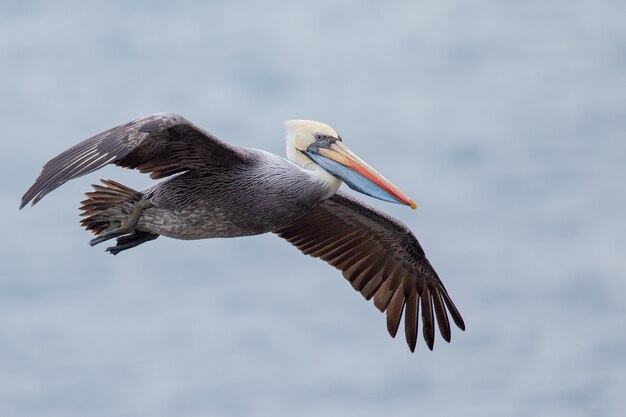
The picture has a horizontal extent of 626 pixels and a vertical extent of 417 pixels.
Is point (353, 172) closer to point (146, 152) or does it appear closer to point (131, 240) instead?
point (146, 152)

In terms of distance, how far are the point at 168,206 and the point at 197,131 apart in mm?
1011

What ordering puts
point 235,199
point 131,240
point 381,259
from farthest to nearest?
point 381,259
point 131,240
point 235,199

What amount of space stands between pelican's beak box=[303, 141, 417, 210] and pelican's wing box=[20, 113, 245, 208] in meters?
0.86

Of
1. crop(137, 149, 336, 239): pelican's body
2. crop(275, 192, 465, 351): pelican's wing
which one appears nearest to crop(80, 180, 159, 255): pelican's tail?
crop(137, 149, 336, 239): pelican's body

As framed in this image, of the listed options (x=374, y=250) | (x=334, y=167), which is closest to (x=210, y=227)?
(x=334, y=167)

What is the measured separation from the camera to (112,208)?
41.3ft

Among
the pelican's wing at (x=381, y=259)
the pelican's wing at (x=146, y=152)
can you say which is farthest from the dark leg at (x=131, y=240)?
the pelican's wing at (x=381, y=259)

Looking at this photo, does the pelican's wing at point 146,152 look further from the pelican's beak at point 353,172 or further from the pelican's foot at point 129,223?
the pelican's beak at point 353,172

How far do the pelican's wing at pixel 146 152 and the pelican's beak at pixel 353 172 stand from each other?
0.86m

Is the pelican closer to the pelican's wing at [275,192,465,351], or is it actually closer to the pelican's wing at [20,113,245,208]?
the pelican's wing at [20,113,245,208]

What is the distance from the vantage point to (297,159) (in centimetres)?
1283

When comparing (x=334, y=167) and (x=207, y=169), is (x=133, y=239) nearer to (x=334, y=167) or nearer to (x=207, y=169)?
(x=207, y=169)

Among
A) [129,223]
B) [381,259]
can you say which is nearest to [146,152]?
[129,223]

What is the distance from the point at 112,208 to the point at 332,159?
2.09 meters
